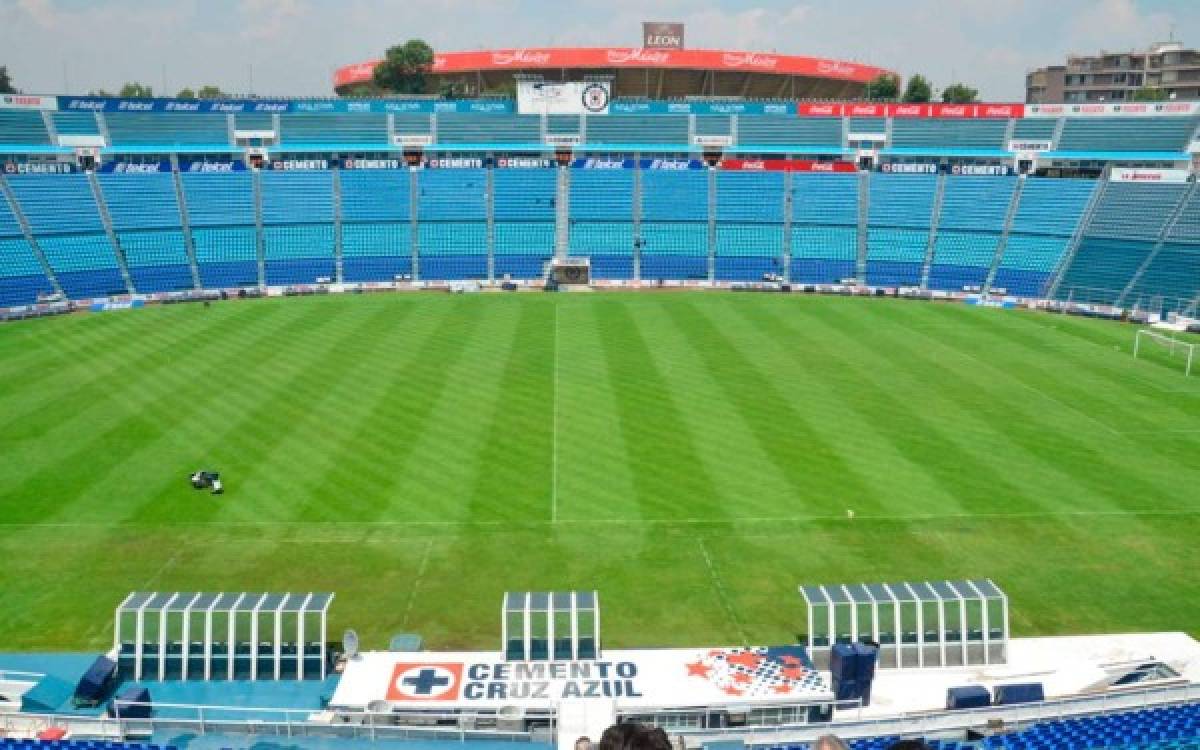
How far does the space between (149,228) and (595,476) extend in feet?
185

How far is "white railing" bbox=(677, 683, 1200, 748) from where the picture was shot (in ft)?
54.1

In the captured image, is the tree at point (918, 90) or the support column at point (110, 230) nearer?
the support column at point (110, 230)

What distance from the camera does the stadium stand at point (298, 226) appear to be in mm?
76438

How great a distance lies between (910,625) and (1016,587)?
652 centimetres

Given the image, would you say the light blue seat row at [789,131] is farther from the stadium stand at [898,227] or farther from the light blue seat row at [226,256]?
the light blue seat row at [226,256]

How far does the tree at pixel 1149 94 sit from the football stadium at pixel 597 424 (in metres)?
54.8

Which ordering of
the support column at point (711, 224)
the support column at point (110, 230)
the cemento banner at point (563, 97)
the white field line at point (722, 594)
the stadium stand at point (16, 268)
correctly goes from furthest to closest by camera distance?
the cemento banner at point (563, 97) < the support column at point (711, 224) < the support column at point (110, 230) < the stadium stand at point (16, 268) < the white field line at point (722, 594)

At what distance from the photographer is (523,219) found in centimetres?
8369

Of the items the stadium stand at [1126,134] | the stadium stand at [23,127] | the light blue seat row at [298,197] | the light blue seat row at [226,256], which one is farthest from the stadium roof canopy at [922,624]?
the stadium stand at [23,127]

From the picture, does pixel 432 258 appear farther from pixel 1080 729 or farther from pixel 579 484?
pixel 1080 729

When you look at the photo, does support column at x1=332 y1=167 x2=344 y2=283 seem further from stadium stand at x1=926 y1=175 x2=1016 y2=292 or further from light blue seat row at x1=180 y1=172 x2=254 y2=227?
stadium stand at x1=926 y1=175 x2=1016 y2=292

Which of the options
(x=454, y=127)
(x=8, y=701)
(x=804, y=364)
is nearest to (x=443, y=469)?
(x=8, y=701)

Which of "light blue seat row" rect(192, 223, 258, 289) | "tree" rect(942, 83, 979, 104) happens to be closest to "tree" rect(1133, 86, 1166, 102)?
"tree" rect(942, 83, 979, 104)

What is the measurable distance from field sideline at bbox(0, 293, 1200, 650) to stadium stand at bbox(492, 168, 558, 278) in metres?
23.8
